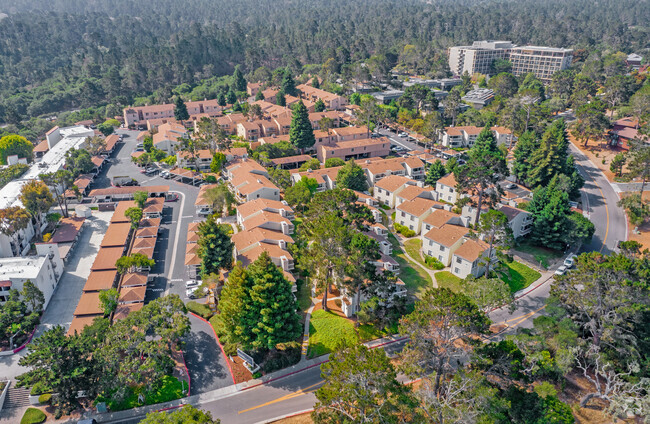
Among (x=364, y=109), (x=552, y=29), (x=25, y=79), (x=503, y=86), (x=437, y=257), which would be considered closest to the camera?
(x=437, y=257)

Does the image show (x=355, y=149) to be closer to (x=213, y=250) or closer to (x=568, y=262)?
(x=568, y=262)

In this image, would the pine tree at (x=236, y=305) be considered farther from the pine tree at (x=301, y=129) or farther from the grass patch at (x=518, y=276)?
the pine tree at (x=301, y=129)

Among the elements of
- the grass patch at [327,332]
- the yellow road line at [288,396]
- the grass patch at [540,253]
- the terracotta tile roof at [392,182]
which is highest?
the terracotta tile roof at [392,182]

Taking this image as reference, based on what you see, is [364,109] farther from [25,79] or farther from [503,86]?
[25,79]

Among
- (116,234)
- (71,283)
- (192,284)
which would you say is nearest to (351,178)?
(192,284)

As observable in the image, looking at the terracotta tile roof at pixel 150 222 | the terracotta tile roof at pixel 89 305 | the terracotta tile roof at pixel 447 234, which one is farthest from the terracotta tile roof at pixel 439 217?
the terracotta tile roof at pixel 89 305

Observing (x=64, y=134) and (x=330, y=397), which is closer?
(x=330, y=397)

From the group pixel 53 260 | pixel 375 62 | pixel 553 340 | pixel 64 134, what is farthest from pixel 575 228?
pixel 64 134
